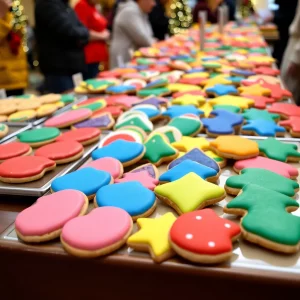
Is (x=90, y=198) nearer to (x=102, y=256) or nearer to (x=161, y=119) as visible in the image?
(x=102, y=256)

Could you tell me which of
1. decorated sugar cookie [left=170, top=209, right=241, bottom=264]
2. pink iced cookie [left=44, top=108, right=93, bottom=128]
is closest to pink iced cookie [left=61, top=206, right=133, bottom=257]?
decorated sugar cookie [left=170, top=209, right=241, bottom=264]

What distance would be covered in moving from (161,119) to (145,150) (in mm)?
484

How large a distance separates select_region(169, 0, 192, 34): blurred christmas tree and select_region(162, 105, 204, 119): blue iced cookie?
558cm

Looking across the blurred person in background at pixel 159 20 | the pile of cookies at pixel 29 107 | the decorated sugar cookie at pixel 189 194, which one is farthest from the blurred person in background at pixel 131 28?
the decorated sugar cookie at pixel 189 194

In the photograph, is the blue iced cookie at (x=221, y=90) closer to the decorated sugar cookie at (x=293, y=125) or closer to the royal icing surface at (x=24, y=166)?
the decorated sugar cookie at (x=293, y=125)

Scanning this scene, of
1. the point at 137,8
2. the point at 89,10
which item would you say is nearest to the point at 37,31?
the point at 89,10

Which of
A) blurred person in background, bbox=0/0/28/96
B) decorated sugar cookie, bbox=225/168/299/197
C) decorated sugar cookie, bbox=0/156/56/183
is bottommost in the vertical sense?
decorated sugar cookie, bbox=225/168/299/197

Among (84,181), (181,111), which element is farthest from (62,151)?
(181,111)

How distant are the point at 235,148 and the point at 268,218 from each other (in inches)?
16.7

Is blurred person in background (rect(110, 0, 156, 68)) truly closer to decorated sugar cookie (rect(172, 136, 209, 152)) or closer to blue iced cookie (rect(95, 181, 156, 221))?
decorated sugar cookie (rect(172, 136, 209, 152))

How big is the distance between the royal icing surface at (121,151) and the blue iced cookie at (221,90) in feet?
2.65

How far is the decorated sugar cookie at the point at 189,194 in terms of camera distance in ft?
2.86

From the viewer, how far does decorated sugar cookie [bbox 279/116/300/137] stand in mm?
1385

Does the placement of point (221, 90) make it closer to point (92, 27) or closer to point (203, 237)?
point (203, 237)
